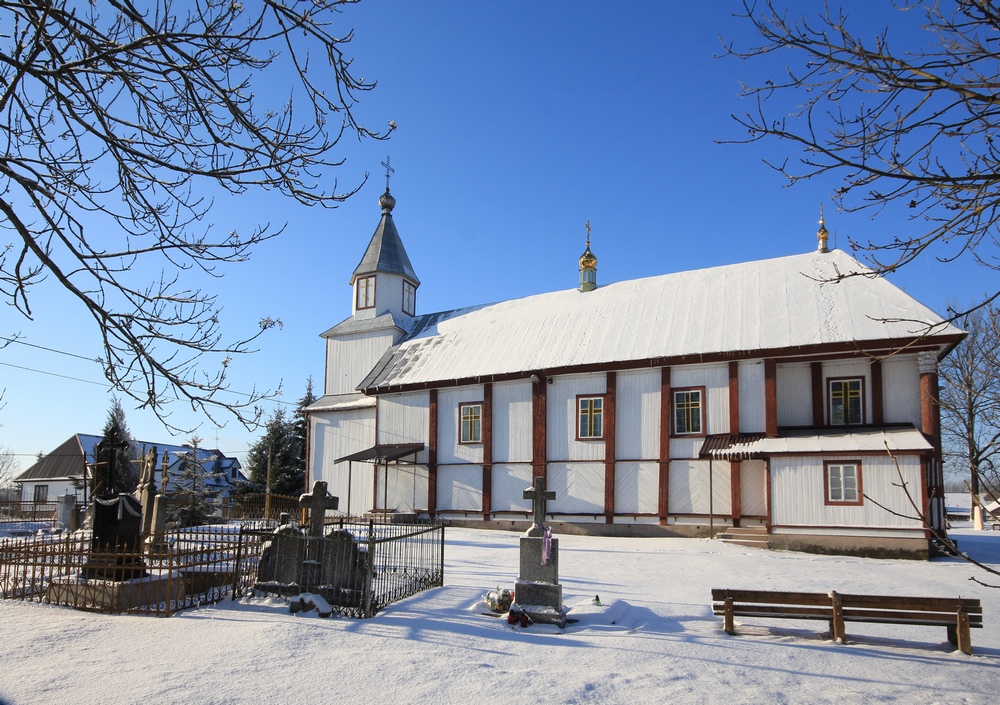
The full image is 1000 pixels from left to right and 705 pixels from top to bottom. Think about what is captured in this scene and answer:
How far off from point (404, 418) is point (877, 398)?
1762 centimetres

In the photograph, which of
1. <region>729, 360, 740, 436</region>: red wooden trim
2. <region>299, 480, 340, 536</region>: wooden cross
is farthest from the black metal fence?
<region>729, 360, 740, 436</region>: red wooden trim

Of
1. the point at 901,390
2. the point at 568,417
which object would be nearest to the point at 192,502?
the point at 568,417

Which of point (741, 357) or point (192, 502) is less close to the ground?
point (741, 357)

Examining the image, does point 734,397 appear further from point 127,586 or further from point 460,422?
point 127,586

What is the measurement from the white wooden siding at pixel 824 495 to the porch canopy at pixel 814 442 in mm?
328

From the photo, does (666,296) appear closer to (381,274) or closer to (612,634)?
(381,274)

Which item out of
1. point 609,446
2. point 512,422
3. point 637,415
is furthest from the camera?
point 512,422

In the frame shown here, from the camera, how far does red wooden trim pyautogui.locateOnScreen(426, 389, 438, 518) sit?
28.6m

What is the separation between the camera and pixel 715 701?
738cm

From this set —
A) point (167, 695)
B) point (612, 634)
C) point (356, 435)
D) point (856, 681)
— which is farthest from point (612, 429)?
point (167, 695)

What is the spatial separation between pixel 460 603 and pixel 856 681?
6.08 meters

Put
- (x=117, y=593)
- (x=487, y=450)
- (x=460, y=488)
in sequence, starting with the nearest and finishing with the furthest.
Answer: (x=117, y=593)
(x=487, y=450)
(x=460, y=488)

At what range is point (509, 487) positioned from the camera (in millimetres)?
27000

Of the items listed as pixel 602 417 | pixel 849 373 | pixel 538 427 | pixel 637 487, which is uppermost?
pixel 849 373
